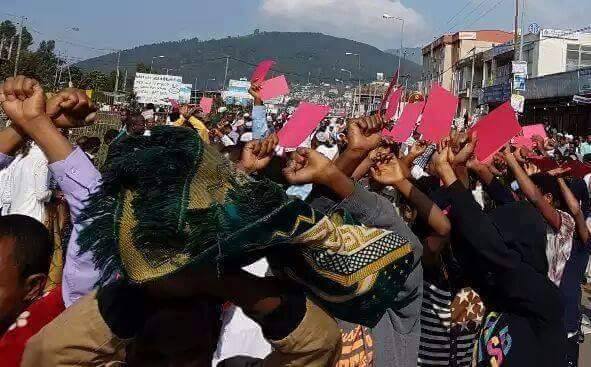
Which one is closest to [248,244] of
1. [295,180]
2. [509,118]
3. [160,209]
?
[160,209]

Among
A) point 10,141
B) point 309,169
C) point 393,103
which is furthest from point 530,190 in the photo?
point 10,141

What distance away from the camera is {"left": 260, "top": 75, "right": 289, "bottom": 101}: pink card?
5.54 m

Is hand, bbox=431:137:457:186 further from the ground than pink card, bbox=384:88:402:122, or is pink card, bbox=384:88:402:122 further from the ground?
pink card, bbox=384:88:402:122

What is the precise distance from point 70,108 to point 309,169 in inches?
30.6

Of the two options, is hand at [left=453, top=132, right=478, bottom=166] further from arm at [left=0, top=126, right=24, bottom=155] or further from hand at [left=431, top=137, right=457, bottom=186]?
arm at [left=0, top=126, right=24, bottom=155]

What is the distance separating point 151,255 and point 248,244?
7.7 inches

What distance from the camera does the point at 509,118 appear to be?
9.42 ft

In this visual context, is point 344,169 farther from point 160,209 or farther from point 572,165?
point 572,165

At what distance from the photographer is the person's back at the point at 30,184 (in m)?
4.78

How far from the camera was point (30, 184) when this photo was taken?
4.84 meters

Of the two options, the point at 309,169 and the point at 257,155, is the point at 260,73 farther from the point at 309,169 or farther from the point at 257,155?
the point at 309,169

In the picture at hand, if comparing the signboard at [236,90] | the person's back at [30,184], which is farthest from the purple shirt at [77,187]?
the signboard at [236,90]

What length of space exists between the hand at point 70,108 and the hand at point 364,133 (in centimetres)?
102

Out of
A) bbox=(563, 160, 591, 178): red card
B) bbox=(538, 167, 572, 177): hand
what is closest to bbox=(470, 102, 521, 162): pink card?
bbox=(538, 167, 572, 177): hand
